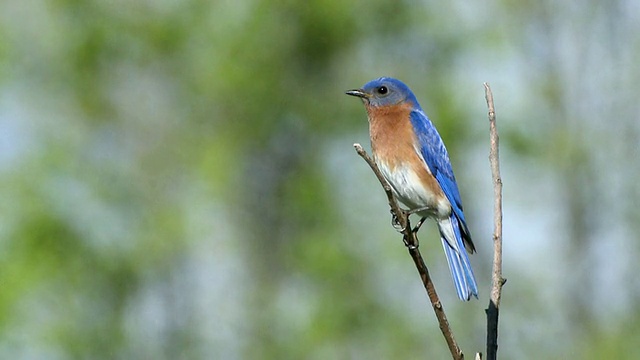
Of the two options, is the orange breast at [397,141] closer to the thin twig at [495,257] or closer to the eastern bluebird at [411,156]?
the eastern bluebird at [411,156]

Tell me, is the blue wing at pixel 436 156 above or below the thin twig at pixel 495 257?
above

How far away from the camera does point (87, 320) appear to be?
73.0 feet

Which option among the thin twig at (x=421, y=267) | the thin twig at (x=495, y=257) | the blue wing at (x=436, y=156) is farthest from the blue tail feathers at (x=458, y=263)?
the thin twig at (x=495, y=257)

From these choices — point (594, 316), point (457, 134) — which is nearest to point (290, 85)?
point (457, 134)

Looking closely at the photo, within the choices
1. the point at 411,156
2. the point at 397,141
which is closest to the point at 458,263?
the point at 411,156

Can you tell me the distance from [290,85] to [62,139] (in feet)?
17.7

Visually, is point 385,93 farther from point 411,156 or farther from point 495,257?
point 495,257

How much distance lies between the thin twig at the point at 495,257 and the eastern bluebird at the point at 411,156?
234cm

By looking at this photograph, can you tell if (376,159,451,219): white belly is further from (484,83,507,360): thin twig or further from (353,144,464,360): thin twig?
(484,83,507,360): thin twig

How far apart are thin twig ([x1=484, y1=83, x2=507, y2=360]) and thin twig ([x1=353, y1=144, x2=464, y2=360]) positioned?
0.13 meters

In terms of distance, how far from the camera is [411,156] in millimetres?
7344

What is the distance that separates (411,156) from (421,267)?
2.90 metres

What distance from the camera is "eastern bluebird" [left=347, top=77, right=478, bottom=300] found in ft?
23.3

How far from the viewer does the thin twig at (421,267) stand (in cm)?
397
